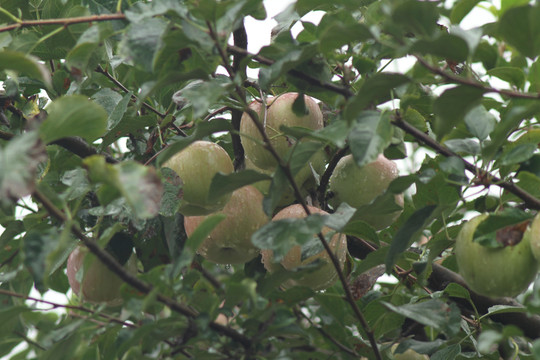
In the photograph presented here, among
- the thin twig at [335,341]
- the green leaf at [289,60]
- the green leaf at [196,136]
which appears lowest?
the thin twig at [335,341]

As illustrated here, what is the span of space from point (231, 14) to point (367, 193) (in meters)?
0.64

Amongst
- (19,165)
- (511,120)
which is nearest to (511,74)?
(511,120)

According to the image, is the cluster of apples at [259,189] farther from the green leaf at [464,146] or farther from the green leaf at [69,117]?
the green leaf at [69,117]

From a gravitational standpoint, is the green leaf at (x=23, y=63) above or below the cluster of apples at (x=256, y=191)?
above

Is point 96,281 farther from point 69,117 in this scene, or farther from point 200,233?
point 69,117

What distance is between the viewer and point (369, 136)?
96 cm

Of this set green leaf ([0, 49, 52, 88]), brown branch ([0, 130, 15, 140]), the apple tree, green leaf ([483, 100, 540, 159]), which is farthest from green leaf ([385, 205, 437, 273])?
brown branch ([0, 130, 15, 140])

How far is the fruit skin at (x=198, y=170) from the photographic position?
1.31m

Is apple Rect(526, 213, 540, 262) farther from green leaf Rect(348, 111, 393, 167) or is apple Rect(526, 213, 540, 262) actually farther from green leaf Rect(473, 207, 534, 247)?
green leaf Rect(348, 111, 393, 167)

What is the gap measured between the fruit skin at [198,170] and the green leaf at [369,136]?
0.39 metres

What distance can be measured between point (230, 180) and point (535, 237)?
465mm

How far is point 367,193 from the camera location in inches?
57.4

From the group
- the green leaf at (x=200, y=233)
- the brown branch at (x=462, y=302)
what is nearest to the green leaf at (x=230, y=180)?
the green leaf at (x=200, y=233)

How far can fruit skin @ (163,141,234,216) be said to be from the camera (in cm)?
131
